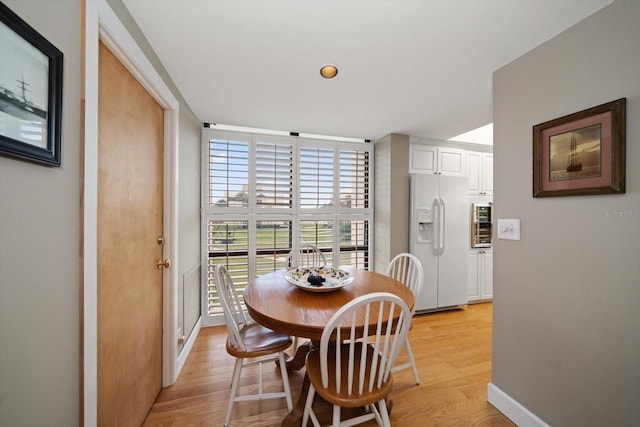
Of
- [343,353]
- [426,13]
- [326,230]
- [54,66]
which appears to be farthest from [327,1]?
[326,230]

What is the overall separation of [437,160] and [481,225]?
1.17 metres

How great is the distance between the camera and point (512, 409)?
1.56 meters

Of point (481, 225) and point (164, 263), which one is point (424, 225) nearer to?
point (481, 225)

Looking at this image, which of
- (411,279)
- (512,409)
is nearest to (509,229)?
(411,279)

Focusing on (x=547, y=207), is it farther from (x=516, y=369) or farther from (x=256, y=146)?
(x=256, y=146)

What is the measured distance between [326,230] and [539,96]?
2.39 metres

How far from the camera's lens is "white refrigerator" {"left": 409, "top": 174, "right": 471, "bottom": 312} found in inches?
122

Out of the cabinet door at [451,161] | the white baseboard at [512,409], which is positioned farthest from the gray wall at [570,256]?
the cabinet door at [451,161]

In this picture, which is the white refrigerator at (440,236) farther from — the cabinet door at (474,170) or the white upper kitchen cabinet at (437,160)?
the cabinet door at (474,170)

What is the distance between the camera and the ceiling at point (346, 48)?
1191mm

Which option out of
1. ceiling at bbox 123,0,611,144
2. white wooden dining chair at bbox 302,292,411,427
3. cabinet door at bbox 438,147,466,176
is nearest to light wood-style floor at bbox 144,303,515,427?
white wooden dining chair at bbox 302,292,411,427

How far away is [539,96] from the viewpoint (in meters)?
1.45

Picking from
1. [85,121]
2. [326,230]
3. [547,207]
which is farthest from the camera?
[326,230]

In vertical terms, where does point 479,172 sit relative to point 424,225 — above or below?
above
